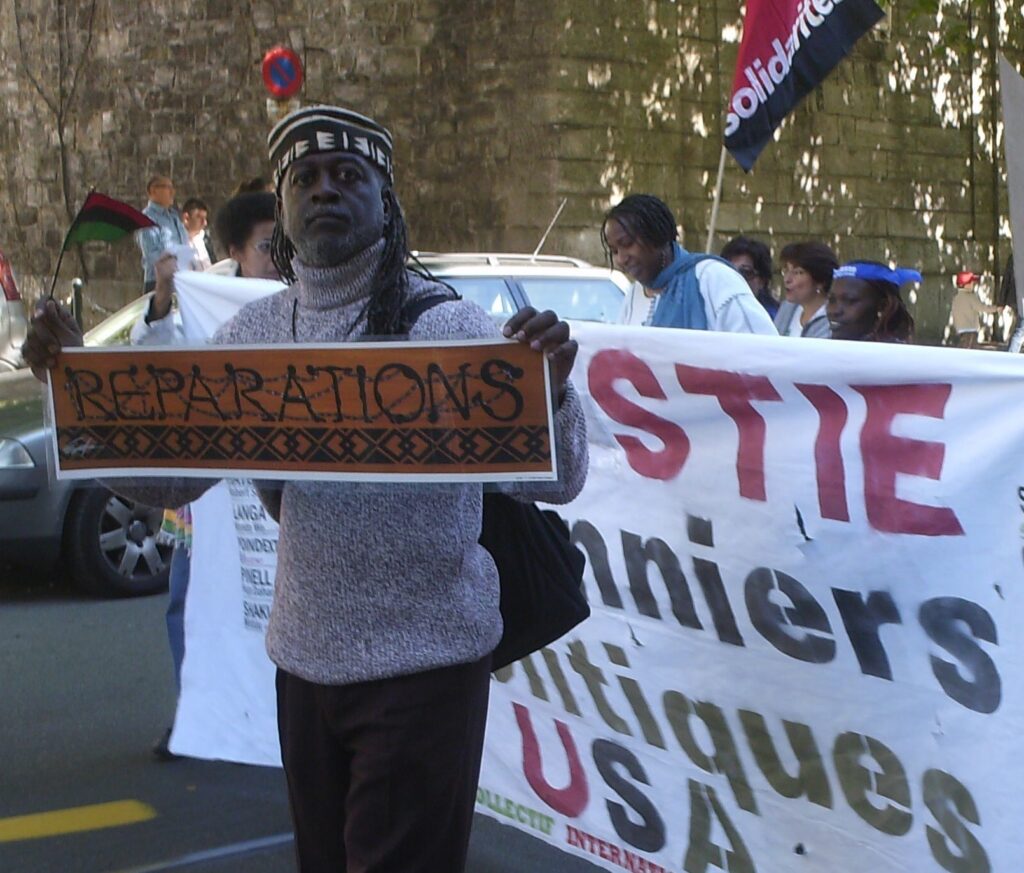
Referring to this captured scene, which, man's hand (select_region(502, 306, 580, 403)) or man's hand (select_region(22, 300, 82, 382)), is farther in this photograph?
man's hand (select_region(22, 300, 82, 382))

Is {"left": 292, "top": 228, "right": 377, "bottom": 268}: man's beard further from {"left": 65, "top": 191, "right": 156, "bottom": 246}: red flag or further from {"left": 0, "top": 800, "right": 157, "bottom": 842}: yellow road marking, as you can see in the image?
{"left": 0, "top": 800, "right": 157, "bottom": 842}: yellow road marking

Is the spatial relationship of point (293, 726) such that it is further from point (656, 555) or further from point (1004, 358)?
point (1004, 358)

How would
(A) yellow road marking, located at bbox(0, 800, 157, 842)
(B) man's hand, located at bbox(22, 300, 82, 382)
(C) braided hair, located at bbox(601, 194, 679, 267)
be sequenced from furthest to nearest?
(C) braided hair, located at bbox(601, 194, 679, 267), (A) yellow road marking, located at bbox(0, 800, 157, 842), (B) man's hand, located at bbox(22, 300, 82, 382)

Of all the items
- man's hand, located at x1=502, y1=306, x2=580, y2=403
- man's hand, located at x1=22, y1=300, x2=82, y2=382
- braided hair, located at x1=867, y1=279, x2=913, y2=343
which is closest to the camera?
man's hand, located at x1=502, y1=306, x2=580, y2=403

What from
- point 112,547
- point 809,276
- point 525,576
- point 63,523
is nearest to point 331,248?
point 525,576

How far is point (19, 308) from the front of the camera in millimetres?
11648

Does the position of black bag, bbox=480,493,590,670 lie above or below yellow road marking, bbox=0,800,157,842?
above

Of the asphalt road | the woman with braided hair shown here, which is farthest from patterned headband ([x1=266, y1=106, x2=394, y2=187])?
the woman with braided hair

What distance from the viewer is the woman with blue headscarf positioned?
17.6 feet

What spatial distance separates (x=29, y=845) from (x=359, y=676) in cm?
246

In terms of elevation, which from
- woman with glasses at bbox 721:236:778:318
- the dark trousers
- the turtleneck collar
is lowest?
the dark trousers

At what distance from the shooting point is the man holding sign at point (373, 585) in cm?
260

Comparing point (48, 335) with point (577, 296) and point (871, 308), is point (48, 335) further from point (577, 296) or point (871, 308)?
point (577, 296)

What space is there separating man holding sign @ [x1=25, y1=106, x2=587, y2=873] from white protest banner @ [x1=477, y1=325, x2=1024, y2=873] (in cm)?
79
